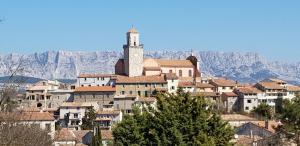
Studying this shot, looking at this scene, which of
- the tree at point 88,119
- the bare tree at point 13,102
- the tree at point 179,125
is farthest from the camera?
the tree at point 88,119

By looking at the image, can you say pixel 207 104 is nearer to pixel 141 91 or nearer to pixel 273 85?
pixel 141 91

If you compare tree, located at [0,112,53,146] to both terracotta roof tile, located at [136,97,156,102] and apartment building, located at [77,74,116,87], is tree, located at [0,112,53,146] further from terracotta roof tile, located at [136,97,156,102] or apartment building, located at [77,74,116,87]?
apartment building, located at [77,74,116,87]

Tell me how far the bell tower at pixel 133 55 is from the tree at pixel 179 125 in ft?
219

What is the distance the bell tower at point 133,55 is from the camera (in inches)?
3989

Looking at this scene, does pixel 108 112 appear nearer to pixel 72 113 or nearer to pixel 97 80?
pixel 72 113

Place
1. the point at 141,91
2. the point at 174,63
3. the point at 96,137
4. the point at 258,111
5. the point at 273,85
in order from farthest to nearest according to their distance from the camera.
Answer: the point at 174,63 → the point at 273,85 → the point at 141,91 → the point at 258,111 → the point at 96,137

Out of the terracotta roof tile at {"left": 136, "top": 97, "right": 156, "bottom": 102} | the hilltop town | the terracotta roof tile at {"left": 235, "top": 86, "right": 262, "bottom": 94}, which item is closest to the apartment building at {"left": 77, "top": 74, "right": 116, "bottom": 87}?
the hilltop town

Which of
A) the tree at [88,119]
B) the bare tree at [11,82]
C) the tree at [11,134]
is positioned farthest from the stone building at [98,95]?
the bare tree at [11,82]

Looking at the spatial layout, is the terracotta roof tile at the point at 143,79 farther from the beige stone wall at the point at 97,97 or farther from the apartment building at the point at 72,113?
the apartment building at the point at 72,113

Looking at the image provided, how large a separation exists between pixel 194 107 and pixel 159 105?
2211 millimetres

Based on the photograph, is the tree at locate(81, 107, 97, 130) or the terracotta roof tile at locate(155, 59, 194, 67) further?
the terracotta roof tile at locate(155, 59, 194, 67)

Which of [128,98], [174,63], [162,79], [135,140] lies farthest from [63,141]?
[174,63]

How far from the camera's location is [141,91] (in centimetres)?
9206

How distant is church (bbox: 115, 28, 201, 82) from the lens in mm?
101812
